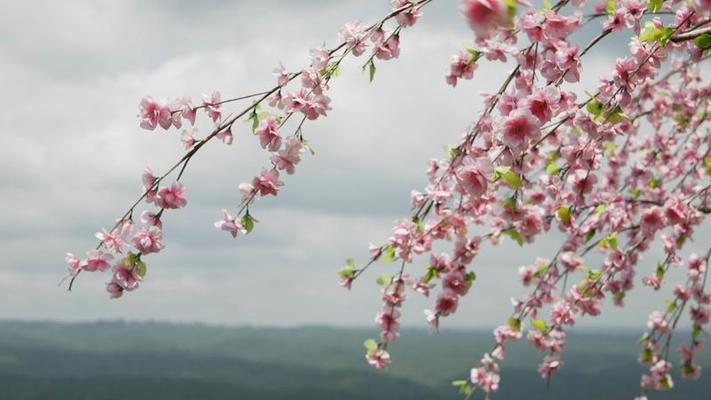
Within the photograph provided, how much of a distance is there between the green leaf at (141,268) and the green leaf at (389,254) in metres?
1.95

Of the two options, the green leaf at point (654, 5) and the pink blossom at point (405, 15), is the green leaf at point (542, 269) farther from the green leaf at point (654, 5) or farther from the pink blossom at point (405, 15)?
the pink blossom at point (405, 15)

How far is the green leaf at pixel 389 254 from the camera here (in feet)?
16.3

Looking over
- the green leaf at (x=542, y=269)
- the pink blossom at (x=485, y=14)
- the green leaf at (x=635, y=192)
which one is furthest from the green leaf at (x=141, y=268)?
the green leaf at (x=635, y=192)

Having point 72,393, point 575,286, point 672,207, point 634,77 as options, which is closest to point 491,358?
point 575,286

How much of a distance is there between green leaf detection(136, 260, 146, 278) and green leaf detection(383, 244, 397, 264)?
6.39 ft

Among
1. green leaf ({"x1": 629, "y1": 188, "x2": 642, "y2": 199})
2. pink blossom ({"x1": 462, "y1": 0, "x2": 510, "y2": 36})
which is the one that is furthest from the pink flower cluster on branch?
green leaf ({"x1": 629, "y1": 188, "x2": 642, "y2": 199})

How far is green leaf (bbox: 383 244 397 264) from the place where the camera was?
496 centimetres

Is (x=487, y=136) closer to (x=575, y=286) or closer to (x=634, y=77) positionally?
(x=634, y=77)

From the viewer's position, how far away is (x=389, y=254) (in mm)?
4980

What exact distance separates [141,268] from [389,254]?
1974 mm

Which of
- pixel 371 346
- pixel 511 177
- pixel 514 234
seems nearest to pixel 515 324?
pixel 514 234

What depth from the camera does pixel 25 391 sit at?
185 meters

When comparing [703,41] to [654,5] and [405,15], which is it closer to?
[654,5]

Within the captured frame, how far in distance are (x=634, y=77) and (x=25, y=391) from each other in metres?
209
